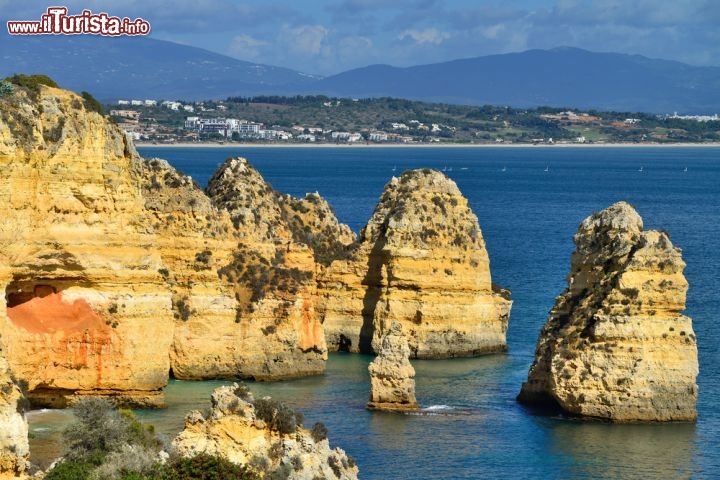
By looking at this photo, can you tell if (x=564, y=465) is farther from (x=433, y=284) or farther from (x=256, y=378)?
(x=433, y=284)

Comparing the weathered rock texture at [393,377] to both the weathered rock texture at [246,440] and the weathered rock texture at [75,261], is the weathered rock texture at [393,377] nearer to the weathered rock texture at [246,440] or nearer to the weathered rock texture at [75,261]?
the weathered rock texture at [75,261]

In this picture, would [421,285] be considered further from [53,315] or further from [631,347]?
[53,315]

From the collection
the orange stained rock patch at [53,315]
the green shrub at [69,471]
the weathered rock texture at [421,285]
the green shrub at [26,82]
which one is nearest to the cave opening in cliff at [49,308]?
the orange stained rock patch at [53,315]

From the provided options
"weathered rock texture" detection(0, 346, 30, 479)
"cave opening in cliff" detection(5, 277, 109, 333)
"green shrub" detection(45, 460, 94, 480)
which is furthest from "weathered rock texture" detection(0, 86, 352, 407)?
"green shrub" detection(45, 460, 94, 480)

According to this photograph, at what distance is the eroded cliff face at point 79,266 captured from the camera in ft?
149

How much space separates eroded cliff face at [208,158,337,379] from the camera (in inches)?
2238

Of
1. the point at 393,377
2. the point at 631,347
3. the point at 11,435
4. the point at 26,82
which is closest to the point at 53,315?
the point at 26,82

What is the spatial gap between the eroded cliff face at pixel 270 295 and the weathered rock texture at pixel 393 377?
7.22 metres

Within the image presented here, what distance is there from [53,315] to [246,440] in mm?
15901

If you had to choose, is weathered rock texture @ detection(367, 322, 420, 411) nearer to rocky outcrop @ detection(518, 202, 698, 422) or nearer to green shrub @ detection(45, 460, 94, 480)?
rocky outcrop @ detection(518, 202, 698, 422)

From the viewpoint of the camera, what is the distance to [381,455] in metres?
43.9

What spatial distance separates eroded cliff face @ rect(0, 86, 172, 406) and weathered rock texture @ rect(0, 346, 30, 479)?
11909mm

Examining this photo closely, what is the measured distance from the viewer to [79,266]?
4594 cm

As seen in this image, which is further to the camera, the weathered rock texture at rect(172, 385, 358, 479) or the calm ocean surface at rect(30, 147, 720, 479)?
the calm ocean surface at rect(30, 147, 720, 479)
